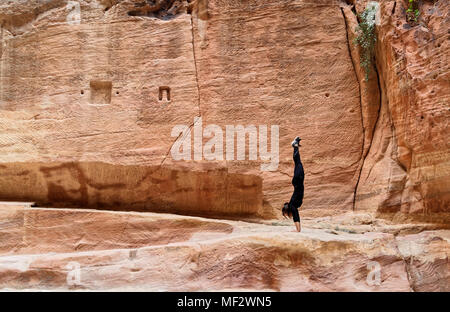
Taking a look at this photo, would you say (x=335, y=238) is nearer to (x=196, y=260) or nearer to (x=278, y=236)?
(x=278, y=236)

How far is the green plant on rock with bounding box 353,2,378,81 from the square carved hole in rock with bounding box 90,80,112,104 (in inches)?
187

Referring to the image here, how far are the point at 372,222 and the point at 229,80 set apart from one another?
3675 millimetres

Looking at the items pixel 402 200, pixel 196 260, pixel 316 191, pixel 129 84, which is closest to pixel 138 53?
pixel 129 84

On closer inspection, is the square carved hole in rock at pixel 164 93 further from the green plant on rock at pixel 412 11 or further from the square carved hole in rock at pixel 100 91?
the green plant on rock at pixel 412 11

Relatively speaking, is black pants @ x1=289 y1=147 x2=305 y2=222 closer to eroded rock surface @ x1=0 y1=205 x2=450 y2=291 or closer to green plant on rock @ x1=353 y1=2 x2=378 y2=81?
eroded rock surface @ x1=0 y1=205 x2=450 y2=291

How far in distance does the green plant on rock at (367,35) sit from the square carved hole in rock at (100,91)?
187 inches

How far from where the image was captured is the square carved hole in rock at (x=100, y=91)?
10.0 metres

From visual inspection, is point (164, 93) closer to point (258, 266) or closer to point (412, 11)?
point (258, 266)

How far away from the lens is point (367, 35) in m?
9.57

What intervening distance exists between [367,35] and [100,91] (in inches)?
199

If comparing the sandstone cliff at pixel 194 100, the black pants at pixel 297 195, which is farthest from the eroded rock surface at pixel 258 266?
the sandstone cliff at pixel 194 100

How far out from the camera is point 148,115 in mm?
9758

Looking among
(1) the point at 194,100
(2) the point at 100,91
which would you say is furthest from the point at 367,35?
(2) the point at 100,91

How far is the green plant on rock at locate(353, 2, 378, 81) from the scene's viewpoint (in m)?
9.50
